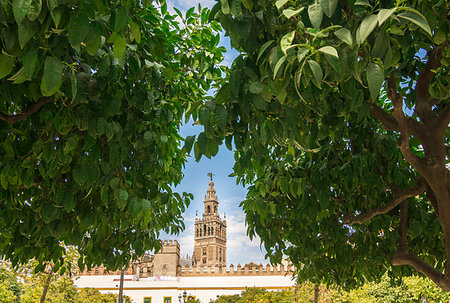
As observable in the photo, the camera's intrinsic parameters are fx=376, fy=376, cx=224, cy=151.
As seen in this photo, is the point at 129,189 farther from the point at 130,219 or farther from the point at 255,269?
the point at 255,269

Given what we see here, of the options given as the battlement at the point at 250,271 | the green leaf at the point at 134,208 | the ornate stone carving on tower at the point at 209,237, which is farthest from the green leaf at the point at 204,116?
the ornate stone carving on tower at the point at 209,237

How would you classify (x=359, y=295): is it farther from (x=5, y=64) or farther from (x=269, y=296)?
(x=5, y=64)

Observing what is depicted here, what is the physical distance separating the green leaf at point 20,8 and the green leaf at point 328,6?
1013 mm

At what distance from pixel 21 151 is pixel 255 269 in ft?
121

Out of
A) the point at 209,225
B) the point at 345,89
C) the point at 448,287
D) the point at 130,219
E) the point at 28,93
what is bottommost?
the point at 448,287

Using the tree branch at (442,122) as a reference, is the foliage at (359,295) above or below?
below

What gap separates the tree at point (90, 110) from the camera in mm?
1580

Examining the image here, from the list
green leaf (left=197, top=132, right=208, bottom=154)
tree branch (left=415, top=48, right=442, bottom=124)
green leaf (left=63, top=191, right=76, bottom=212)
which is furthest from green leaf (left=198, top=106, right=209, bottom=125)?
tree branch (left=415, top=48, right=442, bottom=124)

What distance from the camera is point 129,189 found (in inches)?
107

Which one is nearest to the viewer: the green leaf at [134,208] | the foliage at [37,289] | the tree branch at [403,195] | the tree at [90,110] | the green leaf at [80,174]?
the tree at [90,110]

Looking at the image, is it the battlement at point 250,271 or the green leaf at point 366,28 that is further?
the battlement at point 250,271

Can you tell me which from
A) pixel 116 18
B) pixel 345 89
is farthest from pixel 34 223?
pixel 345 89

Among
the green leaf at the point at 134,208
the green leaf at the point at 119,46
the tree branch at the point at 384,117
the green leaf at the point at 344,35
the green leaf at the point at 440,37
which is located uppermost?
the tree branch at the point at 384,117

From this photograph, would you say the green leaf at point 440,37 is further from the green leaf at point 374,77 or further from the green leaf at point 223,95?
the green leaf at point 223,95
